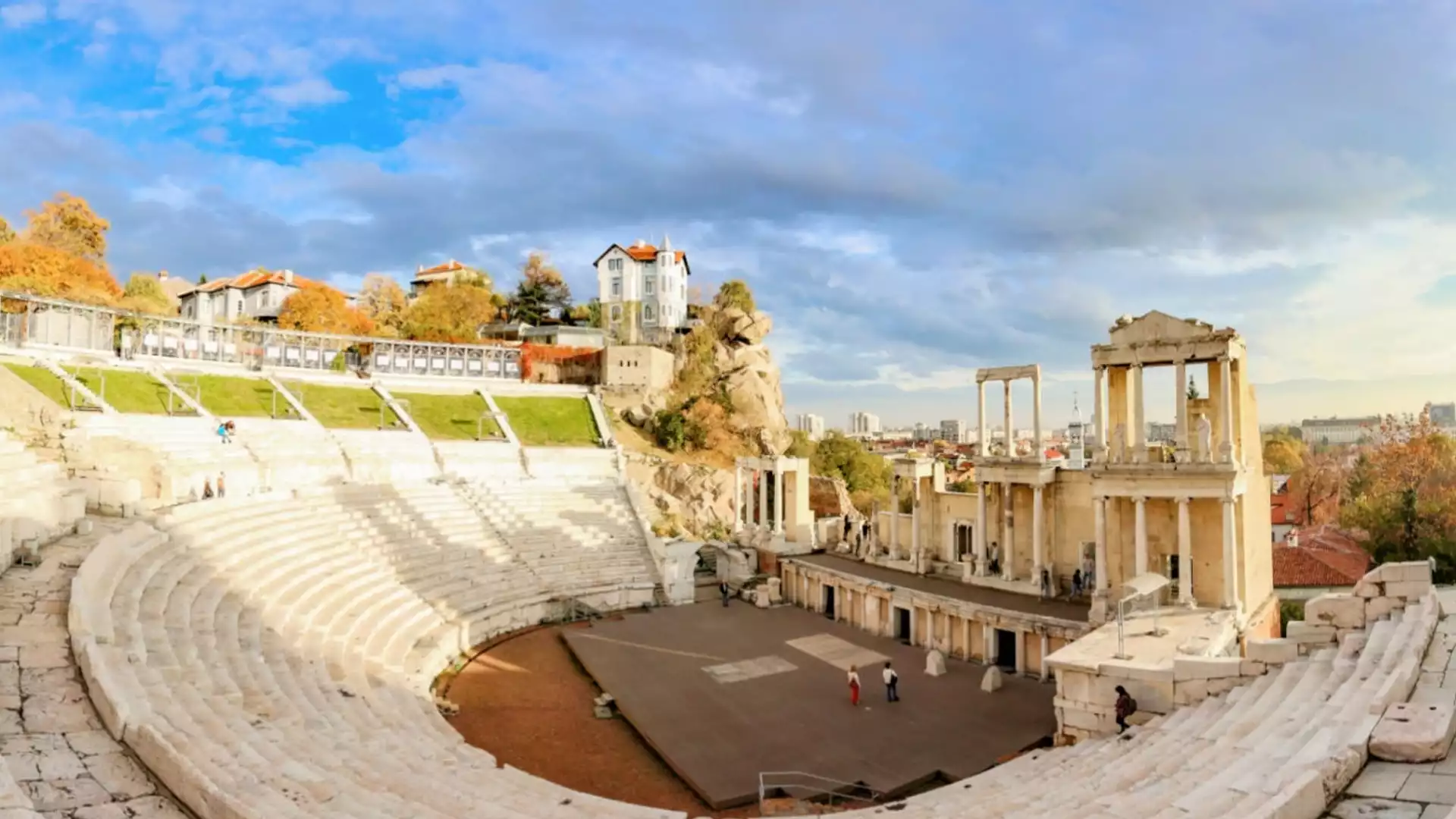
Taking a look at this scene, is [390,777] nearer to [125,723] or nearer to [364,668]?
[125,723]

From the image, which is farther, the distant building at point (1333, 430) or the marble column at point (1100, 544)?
the distant building at point (1333, 430)

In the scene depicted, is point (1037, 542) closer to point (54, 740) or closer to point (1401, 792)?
point (1401, 792)

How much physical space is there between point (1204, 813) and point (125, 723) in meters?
10.8

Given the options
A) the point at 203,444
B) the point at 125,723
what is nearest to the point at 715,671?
the point at 125,723

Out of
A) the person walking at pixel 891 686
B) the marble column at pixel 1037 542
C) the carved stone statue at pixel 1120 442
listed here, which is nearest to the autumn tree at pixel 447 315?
the marble column at pixel 1037 542

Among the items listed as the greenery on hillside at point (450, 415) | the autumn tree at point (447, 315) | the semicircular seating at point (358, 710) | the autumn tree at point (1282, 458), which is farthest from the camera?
the autumn tree at point (1282, 458)

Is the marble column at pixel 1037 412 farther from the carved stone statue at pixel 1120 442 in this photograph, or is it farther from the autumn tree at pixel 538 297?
the autumn tree at pixel 538 297

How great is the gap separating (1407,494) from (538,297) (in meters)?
64.0

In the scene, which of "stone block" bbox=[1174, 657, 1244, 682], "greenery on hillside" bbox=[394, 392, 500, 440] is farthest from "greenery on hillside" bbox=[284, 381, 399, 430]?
"stone block" bbox=[1174, 657, 1244, 682]

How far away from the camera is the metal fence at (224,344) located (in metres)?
34.0

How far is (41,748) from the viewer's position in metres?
7.64

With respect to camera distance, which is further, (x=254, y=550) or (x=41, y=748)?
(x=254, y=550)

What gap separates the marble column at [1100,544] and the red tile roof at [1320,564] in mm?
15237

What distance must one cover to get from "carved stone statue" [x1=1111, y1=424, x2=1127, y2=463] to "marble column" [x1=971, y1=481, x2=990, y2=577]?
466 cm
